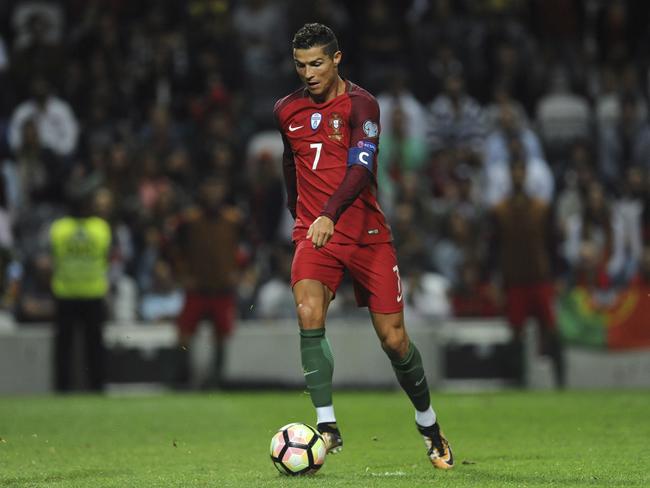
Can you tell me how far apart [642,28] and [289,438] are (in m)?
14.4

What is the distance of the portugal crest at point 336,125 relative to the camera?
26.3ft

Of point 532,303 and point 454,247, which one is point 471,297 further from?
point 532,303

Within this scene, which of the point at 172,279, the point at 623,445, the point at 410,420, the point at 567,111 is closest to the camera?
the point at 623,445

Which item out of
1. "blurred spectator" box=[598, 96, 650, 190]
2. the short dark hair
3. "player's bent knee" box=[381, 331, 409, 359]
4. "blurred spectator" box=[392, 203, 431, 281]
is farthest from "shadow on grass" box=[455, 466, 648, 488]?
"blurred spectator" box=[598, 96, 650, 190]

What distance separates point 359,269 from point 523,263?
864 centimetres

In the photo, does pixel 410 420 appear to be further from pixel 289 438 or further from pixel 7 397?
pixel 7 397

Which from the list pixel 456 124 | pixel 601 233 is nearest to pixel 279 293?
pixel 456 124

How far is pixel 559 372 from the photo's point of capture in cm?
1688

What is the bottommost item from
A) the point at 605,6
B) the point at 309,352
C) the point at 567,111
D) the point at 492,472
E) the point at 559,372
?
the point at 559,372

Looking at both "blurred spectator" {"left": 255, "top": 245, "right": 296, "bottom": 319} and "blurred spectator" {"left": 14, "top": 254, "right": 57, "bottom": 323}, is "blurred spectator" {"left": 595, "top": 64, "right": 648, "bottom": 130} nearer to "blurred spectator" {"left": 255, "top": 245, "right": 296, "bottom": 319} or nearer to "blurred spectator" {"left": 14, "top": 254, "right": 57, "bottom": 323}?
"blurred spectator" {"left": 255, "top": 245, "right": 296, "bottom": 319}

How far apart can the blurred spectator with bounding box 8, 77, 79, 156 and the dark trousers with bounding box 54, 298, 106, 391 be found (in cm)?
338

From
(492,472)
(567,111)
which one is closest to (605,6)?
(567,111)

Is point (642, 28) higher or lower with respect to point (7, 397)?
higher

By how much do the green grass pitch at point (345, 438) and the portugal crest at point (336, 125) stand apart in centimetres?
188
